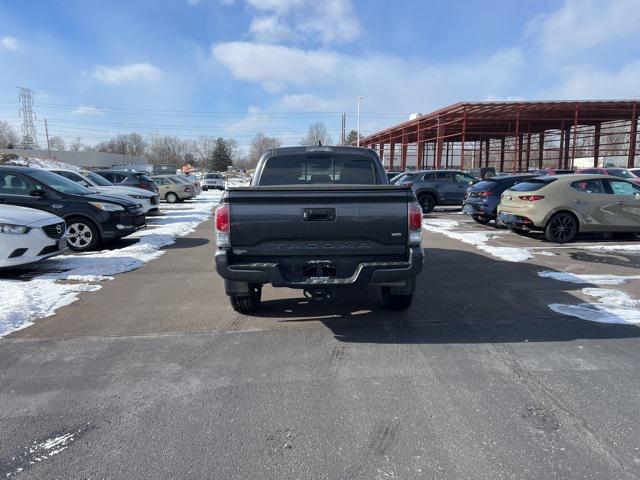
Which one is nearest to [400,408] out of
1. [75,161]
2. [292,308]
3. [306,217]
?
[306,217]

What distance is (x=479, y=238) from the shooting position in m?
11.2

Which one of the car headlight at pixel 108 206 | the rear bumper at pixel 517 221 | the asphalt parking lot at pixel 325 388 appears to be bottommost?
the asphalt parking lot at pixel 325 388

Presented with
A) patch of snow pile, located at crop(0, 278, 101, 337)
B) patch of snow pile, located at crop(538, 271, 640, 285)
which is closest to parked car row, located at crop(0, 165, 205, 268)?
patch of snow pile, located at crop(0, 278, 101, 337)

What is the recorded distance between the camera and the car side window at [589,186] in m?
10.3

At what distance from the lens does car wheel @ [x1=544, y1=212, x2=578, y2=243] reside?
33.6 feet

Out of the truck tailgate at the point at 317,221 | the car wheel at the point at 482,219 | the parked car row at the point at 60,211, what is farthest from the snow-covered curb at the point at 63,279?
the car wheel at the point at 482,219

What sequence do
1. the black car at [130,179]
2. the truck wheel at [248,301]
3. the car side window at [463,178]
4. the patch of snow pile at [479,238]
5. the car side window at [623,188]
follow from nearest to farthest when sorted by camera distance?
the truck wheel at [248,301] < the patch of snow pile at [479,238] < the car side window at [623,188] < the car side window at [463,178] < the black car at [130,179]

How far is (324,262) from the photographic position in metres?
4.36

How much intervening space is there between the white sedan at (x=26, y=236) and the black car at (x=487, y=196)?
11028mm

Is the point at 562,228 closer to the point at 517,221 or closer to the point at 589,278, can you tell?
the point at 517,221

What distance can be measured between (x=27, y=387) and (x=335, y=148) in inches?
168

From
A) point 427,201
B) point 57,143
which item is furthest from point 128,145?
point 427,201

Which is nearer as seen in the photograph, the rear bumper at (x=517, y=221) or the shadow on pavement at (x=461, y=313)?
the shadow on pavement at (x=461, y=313)

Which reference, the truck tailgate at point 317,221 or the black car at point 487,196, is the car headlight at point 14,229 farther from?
the black car at point 487,196
